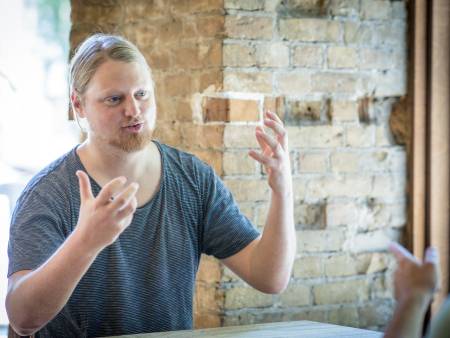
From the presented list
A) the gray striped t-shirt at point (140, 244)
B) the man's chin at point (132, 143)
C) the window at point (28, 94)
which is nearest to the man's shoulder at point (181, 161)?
the gray striped t-shirt at point (140, 244)

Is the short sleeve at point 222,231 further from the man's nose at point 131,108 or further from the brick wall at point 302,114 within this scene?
the brick wall at point 302,114

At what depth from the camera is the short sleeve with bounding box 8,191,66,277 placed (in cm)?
159

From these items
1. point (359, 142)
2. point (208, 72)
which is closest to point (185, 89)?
point (208, 72)

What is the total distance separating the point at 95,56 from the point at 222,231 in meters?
0.53

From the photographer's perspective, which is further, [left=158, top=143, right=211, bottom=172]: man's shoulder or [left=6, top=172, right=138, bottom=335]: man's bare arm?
[left=158, top=143, right=211, bottom=172]: man's shoulder

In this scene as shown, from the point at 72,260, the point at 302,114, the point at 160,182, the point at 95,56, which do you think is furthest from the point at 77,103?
the point at 302,114

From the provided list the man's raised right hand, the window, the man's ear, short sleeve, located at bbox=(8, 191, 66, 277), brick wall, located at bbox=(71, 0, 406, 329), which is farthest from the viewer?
the window

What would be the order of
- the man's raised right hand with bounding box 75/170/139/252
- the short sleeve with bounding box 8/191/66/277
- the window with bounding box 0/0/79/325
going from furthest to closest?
the window with bounding box 0/0/79/325, the short sleeve with bounding box 8/191/66/277, the man's raised right hand with bounding box 75/170/139/252

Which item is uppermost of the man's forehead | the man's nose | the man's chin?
the man's forehead

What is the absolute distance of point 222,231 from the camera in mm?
1889

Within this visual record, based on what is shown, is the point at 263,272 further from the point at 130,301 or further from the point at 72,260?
the point at 72,260

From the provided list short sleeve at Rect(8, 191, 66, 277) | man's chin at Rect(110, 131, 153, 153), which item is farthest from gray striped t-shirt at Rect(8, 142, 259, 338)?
man's chin at Rect(110, 131, 153, 153)

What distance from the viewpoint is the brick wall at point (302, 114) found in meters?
2.44

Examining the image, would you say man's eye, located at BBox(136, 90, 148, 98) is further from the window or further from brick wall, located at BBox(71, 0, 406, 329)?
the window
